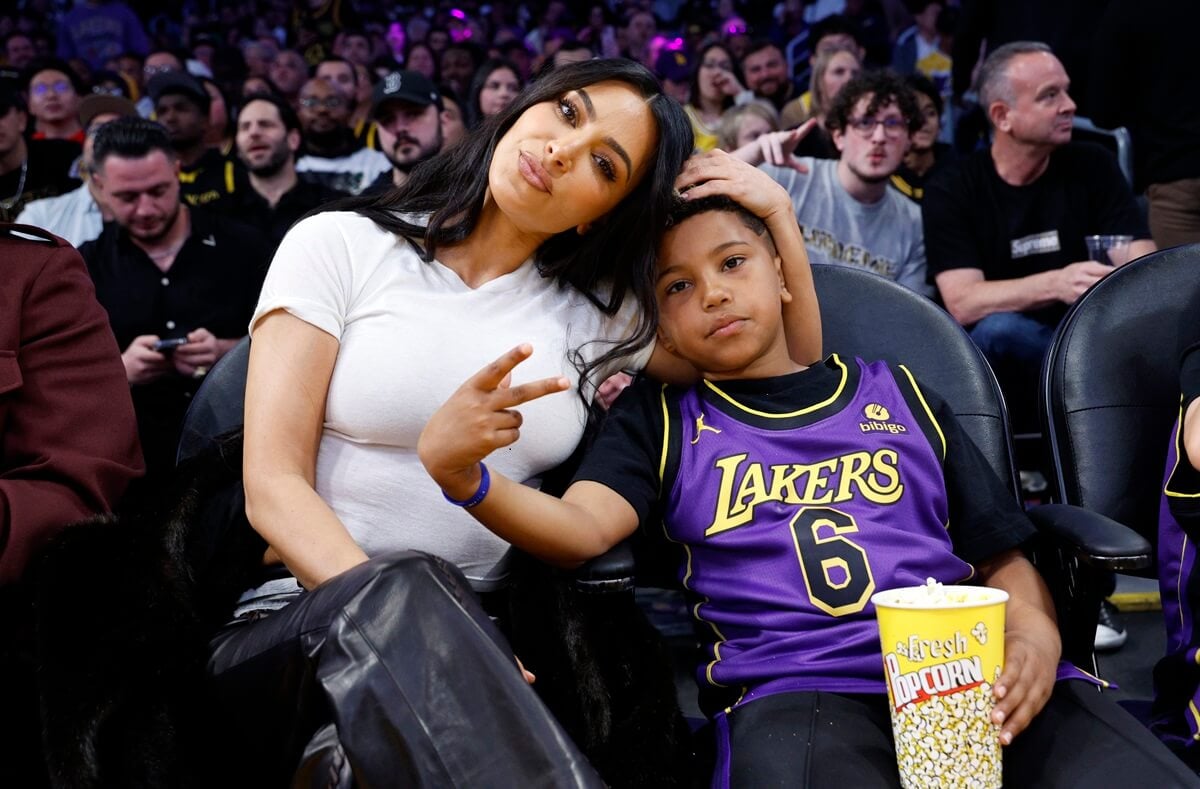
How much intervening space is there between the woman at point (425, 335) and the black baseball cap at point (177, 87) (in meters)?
4.05

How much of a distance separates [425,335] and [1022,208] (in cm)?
252

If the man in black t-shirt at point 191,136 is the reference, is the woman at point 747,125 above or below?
below

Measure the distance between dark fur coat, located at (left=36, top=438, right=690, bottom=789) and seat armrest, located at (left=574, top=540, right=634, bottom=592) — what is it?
0.20ft

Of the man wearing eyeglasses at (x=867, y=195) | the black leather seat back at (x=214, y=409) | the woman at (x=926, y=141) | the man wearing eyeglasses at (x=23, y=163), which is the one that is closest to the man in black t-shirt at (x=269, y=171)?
the man wearing eyeglasses at (x=23, y=163)

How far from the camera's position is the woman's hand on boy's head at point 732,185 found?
1.86 metres

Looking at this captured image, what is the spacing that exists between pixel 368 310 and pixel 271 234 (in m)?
3.30

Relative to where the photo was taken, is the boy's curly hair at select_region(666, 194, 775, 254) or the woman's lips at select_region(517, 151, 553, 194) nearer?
the woman's lips at select_region(517, 151, 553, 194)

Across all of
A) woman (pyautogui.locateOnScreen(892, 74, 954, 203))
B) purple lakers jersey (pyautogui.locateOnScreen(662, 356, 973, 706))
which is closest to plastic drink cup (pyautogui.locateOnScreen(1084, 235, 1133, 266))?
woman (pyautogui.locateOnScreen(892, 74, 954, 203))

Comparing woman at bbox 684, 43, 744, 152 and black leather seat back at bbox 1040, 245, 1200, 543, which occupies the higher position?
woman at bbox 684, 43, 744, 152

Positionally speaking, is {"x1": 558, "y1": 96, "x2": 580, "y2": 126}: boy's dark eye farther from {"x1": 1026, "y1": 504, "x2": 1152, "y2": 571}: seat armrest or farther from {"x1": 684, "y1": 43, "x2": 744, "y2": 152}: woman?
{"x1": 684, "y1": 43, "x2": 744, "y2": 152}: woman

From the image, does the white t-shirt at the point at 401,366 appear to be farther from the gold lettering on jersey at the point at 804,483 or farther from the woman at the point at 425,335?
the gold lettering on jersey at the point at 804,483

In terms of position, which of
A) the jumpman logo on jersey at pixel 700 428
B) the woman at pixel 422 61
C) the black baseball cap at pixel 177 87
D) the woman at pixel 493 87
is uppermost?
the woman at pixel 422 61

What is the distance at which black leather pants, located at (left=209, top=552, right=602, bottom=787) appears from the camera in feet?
3.82

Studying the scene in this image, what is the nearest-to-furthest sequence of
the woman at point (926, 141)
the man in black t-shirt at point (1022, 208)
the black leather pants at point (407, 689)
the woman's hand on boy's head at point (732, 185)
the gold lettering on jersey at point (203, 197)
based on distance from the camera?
1. the black leather pants at point (407, 689)
2. the woman's hand on boy's head at point (732, 185)
3. the man in black t-shirt at point (1022, 208)
4. the woman at point (926, 141)
5. the gold lettering on jersey at point (203, 197)
